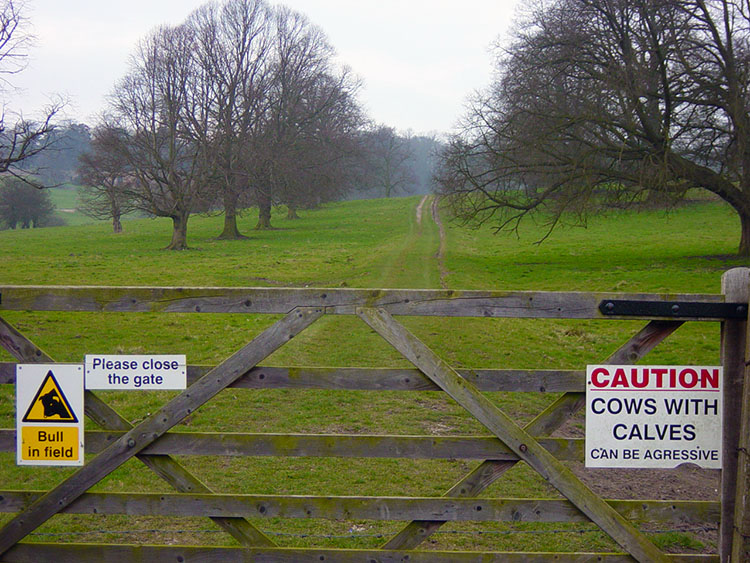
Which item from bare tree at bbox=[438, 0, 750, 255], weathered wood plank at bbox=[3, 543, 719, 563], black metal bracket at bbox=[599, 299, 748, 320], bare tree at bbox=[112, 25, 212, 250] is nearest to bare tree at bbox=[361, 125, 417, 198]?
bare tree at bbox=[112, 25, 212, 250]

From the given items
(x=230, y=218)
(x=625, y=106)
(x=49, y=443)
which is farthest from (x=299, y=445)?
(x=230, y=218)

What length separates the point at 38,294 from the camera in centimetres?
394

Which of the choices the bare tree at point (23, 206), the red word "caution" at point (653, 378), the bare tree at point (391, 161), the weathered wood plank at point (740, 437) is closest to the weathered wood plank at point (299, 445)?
the red word "caution" at point (653, 378)

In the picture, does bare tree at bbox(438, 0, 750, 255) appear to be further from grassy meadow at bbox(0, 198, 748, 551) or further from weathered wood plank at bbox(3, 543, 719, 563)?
weathered wood plank at bbox(3, 543, 719, 563)

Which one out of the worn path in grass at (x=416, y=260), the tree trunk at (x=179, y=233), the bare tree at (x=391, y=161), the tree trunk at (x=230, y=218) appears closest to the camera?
the worn path in grass at (x=416, y=260)

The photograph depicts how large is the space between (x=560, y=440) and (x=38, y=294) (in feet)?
10.2

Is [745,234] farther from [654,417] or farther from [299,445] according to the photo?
[299,445]

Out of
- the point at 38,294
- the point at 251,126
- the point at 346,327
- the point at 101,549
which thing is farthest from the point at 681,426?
the point at 251,126

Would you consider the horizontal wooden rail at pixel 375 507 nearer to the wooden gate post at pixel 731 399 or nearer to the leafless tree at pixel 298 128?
the wooden gate post at pixel 731 399

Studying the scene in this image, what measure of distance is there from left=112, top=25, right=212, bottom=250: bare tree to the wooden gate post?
3666cm

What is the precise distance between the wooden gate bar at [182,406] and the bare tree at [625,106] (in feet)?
74.5

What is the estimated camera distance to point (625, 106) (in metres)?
25.1

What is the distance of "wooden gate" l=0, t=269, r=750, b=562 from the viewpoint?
3.81 meters

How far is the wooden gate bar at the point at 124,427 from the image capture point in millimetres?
3908
